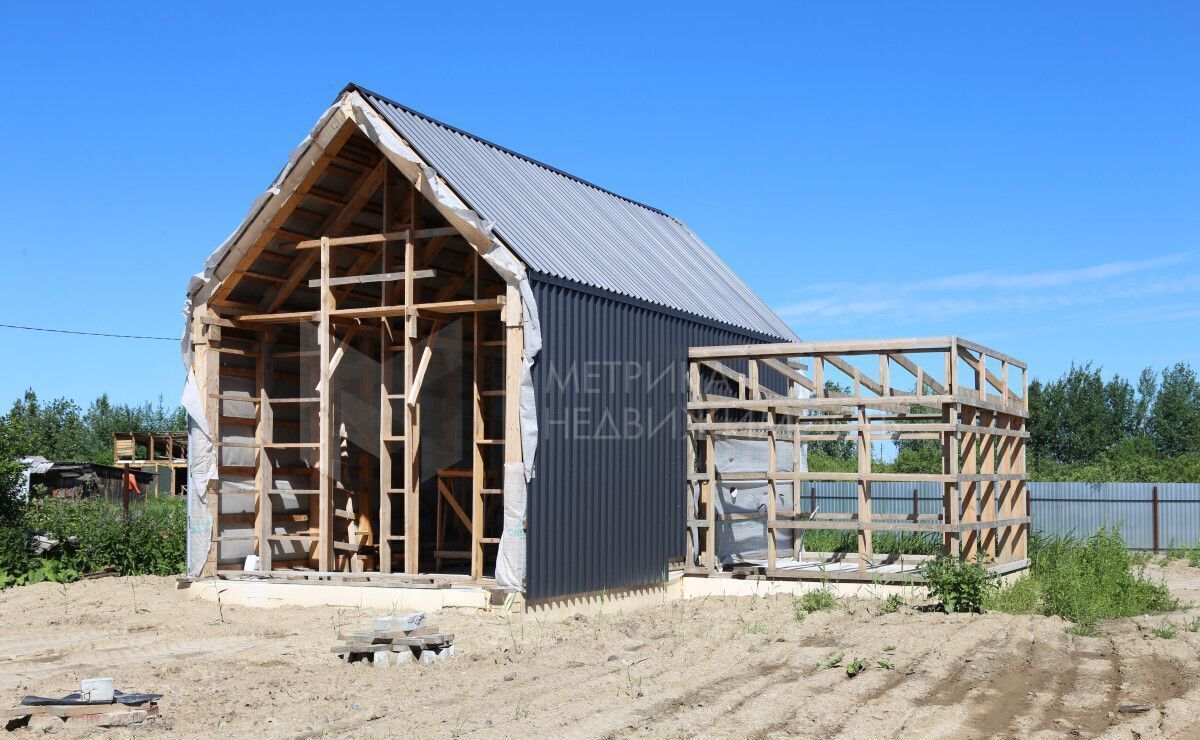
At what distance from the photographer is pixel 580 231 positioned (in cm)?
1864

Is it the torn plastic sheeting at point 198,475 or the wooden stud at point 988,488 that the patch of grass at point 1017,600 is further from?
the torn plastic sheeting at point 198,475

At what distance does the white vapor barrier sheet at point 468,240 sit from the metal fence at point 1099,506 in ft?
52.7

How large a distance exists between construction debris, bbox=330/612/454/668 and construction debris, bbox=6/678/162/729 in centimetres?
261

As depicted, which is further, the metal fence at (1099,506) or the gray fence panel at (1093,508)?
the gray fence panel at (1093,508)

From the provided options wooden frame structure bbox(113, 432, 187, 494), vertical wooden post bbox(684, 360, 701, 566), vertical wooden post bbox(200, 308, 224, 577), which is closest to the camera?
vertical wooden post bbox(200, 308, 224, 577)

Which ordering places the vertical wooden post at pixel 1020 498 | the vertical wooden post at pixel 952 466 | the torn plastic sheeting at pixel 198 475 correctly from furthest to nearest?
the vertical wooden post at pixel 1020 498
the torn plastic sheeting at pixel 198 475
the vertical wooden post at pixel 952 466

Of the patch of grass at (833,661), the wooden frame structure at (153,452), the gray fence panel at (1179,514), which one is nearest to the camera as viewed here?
the patch of grass at (833,661)

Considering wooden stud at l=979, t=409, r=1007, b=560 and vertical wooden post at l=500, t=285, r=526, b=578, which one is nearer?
vertical wooden post at l=500, t=285, r=526, b=578

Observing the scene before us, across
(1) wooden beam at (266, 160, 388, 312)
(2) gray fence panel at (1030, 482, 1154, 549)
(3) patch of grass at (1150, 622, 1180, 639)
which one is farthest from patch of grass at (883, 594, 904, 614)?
(2) gray fence panel at (1030, 482, 1154, 549)

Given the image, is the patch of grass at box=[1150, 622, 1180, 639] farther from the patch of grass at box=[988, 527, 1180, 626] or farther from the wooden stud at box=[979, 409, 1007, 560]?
the wooden stud at box=[979, 409, 1007, 560]

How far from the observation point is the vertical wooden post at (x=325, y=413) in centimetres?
1702

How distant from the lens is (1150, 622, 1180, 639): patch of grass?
44.7ft

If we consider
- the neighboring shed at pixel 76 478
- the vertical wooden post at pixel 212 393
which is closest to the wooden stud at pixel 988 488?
the vertical wooden post at pixel 212 393

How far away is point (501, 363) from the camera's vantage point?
21.0 m
